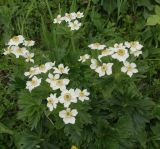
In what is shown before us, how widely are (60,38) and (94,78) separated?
2.52 feet

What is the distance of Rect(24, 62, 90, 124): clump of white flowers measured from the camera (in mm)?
2076

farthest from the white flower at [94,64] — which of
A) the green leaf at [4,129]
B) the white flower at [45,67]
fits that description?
the green leaf at [4,129]

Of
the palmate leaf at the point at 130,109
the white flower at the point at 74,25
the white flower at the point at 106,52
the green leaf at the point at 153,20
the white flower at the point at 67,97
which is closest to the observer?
the white flower at the point at 67,97

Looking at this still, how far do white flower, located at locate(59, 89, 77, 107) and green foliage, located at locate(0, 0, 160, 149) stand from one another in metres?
0.08

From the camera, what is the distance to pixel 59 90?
2.20 meters

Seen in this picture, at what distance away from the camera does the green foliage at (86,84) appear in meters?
2.26

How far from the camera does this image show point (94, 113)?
235 cm

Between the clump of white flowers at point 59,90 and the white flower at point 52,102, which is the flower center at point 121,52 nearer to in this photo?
the clump of white flowers at point 59,90

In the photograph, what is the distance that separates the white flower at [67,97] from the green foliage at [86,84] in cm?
8

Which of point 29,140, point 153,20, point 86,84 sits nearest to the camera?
point 86,84

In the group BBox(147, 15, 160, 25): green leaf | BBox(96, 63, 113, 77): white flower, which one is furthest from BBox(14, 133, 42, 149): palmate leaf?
BBox(147, 15, 160, 25): green leaf

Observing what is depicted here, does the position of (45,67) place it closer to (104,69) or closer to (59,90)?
(59,90)

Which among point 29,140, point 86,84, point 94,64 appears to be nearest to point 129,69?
point 94,64

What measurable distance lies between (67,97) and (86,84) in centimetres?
28
